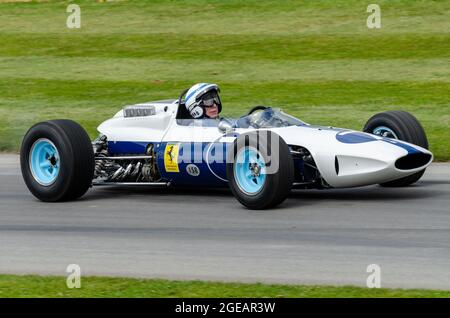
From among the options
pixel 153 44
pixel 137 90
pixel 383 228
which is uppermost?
pixel 153 44

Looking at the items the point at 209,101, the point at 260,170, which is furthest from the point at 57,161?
the point at 260,170

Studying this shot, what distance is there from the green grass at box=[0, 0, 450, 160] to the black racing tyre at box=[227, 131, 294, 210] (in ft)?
16.6

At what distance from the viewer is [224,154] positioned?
12.3 m

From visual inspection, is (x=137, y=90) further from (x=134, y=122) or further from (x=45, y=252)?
(x=45, y=252)

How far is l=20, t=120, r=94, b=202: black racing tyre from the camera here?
41.5 ft

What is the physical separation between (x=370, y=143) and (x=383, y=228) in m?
1.57

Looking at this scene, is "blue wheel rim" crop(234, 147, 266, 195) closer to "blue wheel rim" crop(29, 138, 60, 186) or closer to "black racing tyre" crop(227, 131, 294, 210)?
"black racing tyre" crop(227, 131, 294, 210)

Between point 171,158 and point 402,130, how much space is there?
2.65 m

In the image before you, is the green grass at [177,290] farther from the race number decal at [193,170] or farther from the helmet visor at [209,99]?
the helmet visor at [209,99]

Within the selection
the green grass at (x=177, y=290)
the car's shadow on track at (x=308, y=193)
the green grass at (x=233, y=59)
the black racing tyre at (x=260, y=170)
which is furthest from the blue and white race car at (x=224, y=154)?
the green grass at (x=233, y=59)

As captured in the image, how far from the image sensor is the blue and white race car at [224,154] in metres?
11.8

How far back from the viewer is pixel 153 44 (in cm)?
2727

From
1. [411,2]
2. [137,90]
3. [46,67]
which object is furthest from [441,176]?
[411,2]

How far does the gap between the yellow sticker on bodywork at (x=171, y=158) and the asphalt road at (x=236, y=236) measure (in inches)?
14.7
